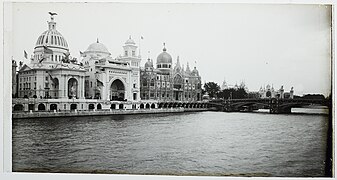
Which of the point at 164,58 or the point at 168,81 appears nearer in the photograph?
the point at 164,58

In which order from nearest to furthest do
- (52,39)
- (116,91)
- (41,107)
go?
(52,39), (41,107), (116,91)

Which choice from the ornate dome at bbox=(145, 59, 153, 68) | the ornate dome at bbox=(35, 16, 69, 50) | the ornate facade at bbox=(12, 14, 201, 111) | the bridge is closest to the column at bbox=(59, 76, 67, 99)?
the ornate facade at bbox=(12, 14, 201, 111)

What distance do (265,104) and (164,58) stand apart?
2.94ft

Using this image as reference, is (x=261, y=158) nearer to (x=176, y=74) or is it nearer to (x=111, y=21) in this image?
(x=176, y=74)

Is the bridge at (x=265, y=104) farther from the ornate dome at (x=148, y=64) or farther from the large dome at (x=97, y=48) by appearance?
the large dome at (x=97, y=48)

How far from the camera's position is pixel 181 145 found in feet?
10.6

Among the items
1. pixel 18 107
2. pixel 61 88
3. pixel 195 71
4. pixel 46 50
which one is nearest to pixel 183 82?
pixel 195 71

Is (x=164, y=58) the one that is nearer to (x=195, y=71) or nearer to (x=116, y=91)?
(x=195, y=71)

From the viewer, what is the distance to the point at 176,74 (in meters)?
3.33

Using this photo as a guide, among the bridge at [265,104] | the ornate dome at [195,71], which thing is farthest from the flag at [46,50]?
the bridge at [265,104]

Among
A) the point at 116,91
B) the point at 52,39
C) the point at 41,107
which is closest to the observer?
the point at 52,39

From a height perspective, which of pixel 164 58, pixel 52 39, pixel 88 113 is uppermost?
pixel 52 39

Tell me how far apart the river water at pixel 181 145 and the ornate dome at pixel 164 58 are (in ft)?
1.64

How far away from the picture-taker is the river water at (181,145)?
3139 millimetres
